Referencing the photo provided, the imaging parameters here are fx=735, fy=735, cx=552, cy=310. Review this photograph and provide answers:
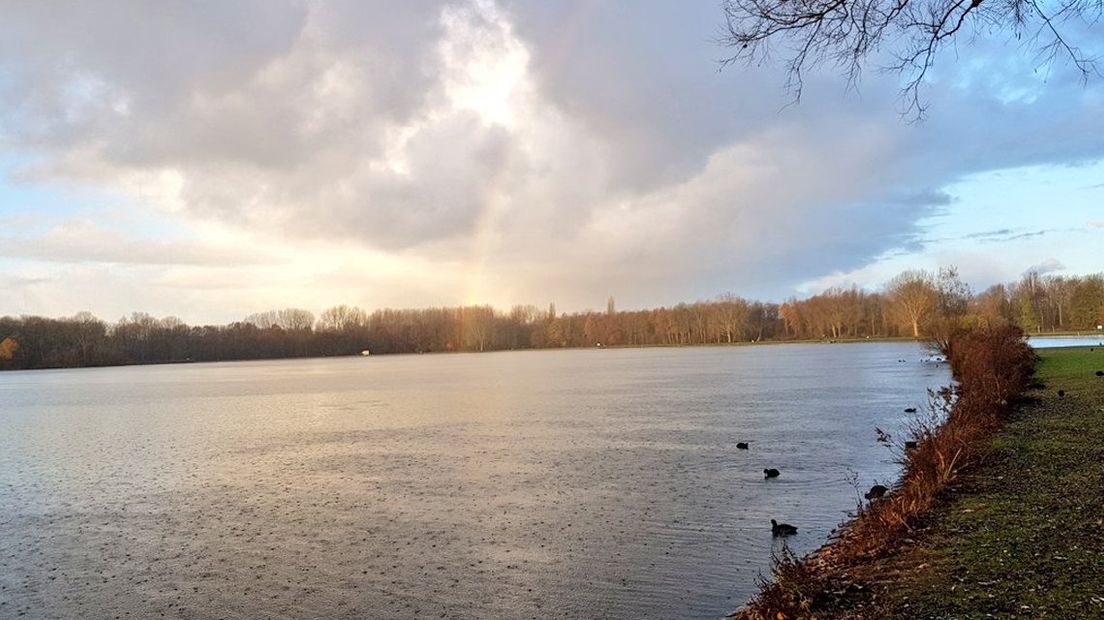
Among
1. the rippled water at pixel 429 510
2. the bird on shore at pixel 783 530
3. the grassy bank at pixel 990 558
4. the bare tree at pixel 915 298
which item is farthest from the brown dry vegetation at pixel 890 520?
the bare tree at pixel 915 298

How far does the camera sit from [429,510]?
1484 centimetres

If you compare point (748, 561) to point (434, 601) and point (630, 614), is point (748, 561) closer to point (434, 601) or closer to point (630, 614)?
point (630, 614)

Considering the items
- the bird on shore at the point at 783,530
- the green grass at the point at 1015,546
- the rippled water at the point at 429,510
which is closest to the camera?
the green grass at the point at 1015,546

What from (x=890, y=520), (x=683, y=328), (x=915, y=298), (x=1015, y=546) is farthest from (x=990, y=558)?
(x=683, y=328)

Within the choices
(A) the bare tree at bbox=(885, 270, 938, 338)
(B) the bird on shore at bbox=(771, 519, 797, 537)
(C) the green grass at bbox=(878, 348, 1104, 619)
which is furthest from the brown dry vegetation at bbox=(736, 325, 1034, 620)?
(A) the bare tree at bbox=(885, 270, 938, 338)

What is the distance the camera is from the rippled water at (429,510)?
33.0 ft

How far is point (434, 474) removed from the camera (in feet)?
61.5

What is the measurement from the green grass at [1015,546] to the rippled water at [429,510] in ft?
7.77

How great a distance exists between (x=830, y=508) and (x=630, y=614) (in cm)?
627

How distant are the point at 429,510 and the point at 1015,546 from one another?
404 inches

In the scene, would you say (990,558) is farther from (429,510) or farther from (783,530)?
(429,510)

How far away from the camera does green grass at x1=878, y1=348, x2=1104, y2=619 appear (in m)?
6.45

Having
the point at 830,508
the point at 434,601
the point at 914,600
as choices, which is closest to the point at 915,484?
the point at 830,508

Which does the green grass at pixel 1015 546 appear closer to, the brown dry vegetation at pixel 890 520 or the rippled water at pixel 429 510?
the brown dry vegetation at pixel 890 520
